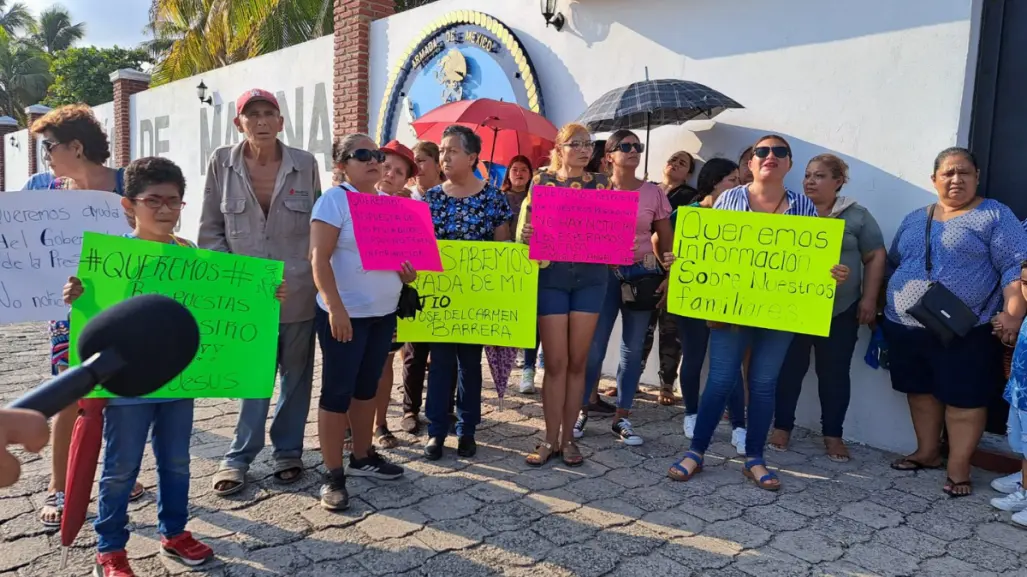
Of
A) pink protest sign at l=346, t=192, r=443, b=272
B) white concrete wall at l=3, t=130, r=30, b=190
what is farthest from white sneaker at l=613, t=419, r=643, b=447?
white concrete wall at l=3, t=130, r=30, b=190

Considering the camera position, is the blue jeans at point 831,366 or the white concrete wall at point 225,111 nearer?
the blue jeans at point 831,366

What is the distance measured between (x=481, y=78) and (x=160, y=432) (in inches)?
216

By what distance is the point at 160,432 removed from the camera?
2729mm

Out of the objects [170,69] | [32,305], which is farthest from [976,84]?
[170,69]

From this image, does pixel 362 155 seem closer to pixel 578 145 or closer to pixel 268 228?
pixel 268 228

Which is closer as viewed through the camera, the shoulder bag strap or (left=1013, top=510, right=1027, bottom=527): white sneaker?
(left=1013, top=510, right=1027, bottom=527): white sneaker

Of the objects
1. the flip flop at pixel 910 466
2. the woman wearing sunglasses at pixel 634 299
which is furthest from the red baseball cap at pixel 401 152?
the flip flop at pixel 910 466

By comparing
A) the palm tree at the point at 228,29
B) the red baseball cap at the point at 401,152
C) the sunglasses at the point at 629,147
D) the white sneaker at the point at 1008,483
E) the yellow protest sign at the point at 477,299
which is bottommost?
the white sneaker at the point at 1008,483

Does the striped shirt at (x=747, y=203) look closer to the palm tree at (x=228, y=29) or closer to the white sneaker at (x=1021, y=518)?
the white sneaker at (x=1021, y=518)

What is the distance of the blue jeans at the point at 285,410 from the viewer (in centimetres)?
359

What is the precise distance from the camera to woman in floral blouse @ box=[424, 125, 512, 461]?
3969 millimetres

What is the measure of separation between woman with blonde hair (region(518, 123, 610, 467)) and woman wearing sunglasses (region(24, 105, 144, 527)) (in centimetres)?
218

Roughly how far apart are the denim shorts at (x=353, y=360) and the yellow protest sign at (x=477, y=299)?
0.47 meters

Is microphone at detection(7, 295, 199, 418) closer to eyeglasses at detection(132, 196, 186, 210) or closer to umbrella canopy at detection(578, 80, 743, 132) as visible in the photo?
eyeglasses at detection(132, 196, 186, 210)
